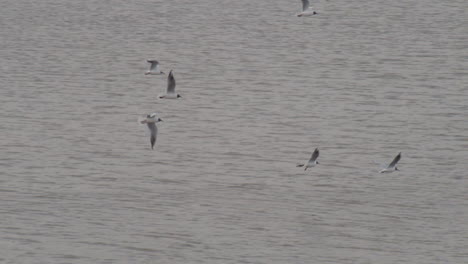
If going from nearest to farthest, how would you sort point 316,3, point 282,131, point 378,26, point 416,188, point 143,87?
point 416,188, point 282,131, point 143,87, point 378,26, point 316,3

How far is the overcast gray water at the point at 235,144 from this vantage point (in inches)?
1113

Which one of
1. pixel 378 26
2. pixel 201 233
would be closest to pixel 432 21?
pixel 378 26

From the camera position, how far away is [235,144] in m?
38.9

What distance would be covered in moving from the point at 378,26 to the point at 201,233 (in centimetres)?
4284

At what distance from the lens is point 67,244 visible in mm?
27672

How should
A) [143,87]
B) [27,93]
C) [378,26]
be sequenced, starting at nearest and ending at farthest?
[27,93], [143,87], [378,26]

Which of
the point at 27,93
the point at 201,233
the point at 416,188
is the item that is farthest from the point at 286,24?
the point at 201,233

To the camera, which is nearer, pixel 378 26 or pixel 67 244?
pixel 67 244

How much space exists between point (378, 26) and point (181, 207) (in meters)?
40.9

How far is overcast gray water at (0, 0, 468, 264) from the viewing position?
92.8ft

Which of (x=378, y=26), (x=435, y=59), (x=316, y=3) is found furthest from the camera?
(x=316, y=3)

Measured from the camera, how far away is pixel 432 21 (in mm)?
71438

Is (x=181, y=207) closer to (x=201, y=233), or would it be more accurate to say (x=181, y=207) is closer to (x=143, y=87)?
(x=201, y=233)

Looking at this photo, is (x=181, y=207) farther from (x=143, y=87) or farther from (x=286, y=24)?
(x=286, y=24)
